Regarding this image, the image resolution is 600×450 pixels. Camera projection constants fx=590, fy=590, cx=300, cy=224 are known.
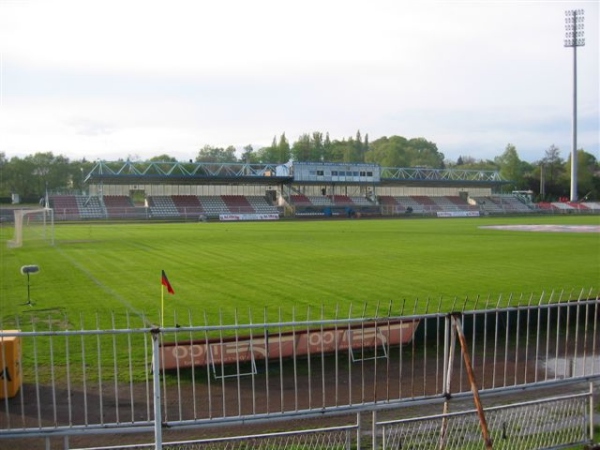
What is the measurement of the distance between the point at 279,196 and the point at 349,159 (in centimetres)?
6943

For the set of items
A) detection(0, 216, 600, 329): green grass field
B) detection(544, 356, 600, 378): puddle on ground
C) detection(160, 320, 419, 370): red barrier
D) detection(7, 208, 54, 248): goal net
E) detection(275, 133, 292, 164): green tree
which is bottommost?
detection(544, 356, 600, 378): puddle on ground

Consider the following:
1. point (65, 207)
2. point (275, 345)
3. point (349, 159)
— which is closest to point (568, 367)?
point (275, 345)

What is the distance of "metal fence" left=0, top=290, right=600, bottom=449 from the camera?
7.34 meters

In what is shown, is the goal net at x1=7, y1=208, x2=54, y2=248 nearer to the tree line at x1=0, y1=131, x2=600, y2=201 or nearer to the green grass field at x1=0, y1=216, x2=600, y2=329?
the green grass field at x1=0, y1=216, x2=600, y2=329

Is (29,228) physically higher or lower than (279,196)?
lower

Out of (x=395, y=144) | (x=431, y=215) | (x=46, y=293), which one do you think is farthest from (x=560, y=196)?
(x=46, y=293)

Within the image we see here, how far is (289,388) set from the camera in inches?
414

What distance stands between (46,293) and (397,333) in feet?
41.4

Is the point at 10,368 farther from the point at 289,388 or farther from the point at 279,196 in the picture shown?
the point at 279,196

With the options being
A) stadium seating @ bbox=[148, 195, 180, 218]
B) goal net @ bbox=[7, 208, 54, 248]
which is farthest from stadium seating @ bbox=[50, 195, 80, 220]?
goal net @ bbox=[7, 208, 54, 248]

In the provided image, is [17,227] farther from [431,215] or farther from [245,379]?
[431,215]

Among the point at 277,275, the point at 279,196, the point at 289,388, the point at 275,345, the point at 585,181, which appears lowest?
the point at 289,388

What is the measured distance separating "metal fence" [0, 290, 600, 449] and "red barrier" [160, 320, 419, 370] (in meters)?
0.03

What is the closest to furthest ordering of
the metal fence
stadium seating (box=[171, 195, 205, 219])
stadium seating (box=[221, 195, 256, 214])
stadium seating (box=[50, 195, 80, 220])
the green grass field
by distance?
the metal fence
the green grass field
stadium seating (box=[50, 195, 80, 220])
stadium seating (box=[171, 195, 205, 219])
stadium seating (box=[221, 195, 256, 214])
